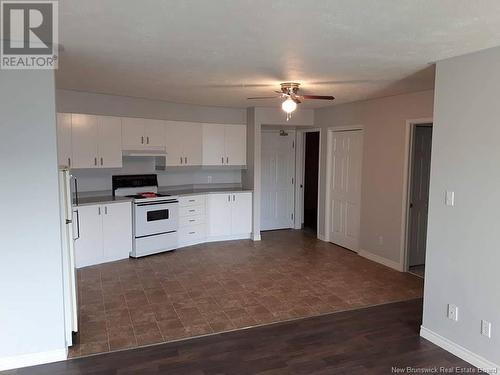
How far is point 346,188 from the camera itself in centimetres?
634

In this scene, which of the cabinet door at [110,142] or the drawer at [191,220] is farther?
the drawer at [191,220]

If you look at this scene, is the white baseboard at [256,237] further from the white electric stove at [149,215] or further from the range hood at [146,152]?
the range hood at [146,152]

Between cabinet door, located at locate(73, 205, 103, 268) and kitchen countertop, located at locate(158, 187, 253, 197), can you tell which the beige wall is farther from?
cabinet door, located at locate(73, 205, 103, 268)

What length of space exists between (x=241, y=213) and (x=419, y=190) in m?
3.01

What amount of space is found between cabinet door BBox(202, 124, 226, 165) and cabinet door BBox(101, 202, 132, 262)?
5.70 feet

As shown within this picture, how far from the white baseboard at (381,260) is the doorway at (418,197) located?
0.15 m

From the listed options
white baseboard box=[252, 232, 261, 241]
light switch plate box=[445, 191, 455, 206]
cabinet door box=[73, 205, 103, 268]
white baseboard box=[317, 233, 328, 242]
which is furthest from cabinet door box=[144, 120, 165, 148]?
light switch plate box=[445, 191, 455, 206]

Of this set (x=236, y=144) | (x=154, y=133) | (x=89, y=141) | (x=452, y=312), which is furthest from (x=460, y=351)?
(x=89, y=141)

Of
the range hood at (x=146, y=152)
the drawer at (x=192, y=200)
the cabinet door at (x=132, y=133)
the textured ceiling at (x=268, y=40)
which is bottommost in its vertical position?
the drawer at (x=192, y=200)

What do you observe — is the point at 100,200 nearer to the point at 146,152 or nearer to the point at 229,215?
the point at 146,152

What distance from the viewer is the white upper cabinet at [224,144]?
21.9 ft

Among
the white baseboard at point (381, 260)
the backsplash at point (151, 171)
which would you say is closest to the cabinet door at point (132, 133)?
the backsplash at point (151, 171)

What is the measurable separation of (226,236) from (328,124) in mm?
2728

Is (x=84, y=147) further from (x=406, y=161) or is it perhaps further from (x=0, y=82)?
(x=406, y=161)
